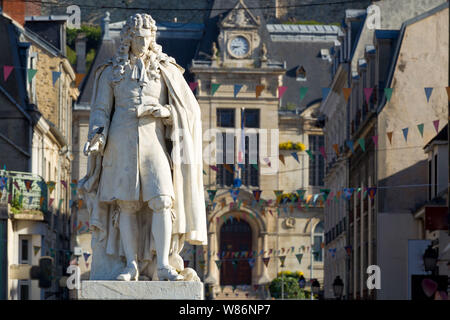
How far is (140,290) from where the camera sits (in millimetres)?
12148

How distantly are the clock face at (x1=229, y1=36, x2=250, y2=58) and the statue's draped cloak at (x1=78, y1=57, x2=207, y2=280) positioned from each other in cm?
8090

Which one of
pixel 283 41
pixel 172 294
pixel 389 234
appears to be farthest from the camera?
pixel 283 41

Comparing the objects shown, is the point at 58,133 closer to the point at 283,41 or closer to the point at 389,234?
the point at 389,234

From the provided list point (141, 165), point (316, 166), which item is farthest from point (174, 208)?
point (316, 166)

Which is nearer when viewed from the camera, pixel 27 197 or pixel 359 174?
pixel 27 197

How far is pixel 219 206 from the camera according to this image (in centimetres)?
9244

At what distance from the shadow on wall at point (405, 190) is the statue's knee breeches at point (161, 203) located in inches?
1306

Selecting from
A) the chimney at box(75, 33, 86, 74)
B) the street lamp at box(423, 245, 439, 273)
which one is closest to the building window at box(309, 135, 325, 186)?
the chimney at box(75, 33, 86, 74)

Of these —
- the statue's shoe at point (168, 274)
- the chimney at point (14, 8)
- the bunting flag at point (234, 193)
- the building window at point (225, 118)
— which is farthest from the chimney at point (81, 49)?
the statue's shoe at point (168, 274)

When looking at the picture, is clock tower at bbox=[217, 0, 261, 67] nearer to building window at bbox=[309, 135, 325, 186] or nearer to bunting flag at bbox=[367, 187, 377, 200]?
building window at bbox=[309, 135, 325, 186]

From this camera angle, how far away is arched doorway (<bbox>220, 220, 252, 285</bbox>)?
3696 inches

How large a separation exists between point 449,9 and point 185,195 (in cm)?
3187

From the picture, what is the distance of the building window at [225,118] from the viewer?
3656 inches
